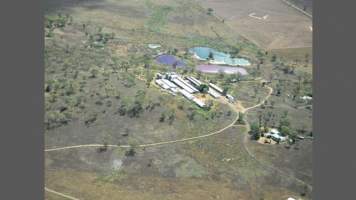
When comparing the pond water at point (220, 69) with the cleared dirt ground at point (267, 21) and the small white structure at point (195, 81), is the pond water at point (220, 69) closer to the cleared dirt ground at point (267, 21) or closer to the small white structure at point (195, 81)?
the small white structure at point (195, 81)

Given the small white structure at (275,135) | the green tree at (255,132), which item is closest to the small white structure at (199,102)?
the green tree at (255,132)

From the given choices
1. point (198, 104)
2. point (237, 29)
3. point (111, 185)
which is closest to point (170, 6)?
point (237, 29)

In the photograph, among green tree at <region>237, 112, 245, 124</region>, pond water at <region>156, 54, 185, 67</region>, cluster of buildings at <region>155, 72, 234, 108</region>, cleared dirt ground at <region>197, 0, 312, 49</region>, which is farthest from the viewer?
cleared dirt ground at <region>197, 0, 312, 49</region>

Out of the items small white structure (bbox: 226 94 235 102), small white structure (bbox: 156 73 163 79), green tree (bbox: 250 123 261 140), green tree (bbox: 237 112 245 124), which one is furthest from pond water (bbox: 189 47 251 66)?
green tree (bbox: 250 123 261 140)

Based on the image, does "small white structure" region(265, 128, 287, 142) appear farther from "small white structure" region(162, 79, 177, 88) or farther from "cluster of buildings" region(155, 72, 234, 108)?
"small white structure" region(162, 79, 177, 88)

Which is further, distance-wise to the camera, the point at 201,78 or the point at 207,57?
the point at 207,57

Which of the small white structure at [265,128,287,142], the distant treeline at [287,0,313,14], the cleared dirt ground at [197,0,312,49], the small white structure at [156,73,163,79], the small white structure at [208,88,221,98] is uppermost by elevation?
the distant treeline at [287,0,313,14]

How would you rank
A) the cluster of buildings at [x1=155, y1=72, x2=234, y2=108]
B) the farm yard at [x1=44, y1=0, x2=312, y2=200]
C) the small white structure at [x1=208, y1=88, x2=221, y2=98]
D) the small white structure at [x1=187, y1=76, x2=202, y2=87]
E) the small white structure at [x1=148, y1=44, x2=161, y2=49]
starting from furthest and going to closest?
the small white structure at [x1=148, y1=44, x2=161, y2=49] → the small white structure at [x1=187, y1=76, x2=202, y2=87] → the small white structure at [x1=208, y1=88, x2=221, y2=98] → the cluster of buildings at [x1=155, y1=72, x2=234, y2=108] → the farm yard at [x1=44, y1=0, x2=312, y2=200]

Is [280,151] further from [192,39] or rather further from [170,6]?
[170,6]
